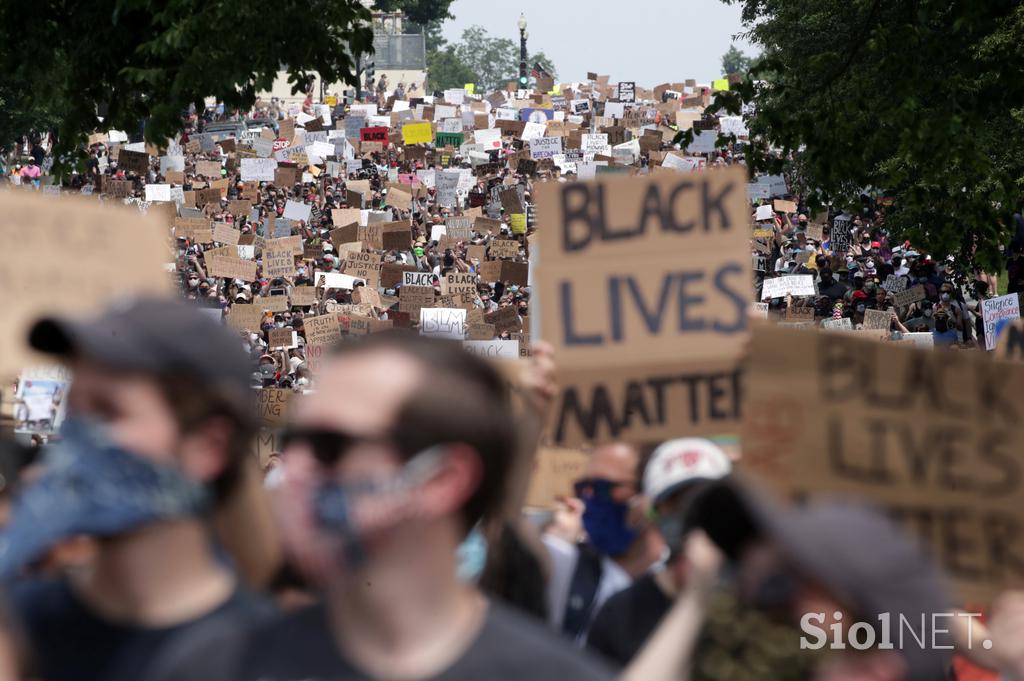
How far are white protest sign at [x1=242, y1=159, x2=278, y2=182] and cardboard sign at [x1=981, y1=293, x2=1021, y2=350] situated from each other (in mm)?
21673

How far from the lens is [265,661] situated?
1988 millimetres

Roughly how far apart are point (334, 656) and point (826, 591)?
59cm

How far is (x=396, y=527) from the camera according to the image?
6.30ft

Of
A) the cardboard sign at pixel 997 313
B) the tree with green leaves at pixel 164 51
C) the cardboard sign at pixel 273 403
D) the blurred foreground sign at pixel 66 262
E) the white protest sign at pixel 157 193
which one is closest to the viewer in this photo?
the blurred foreground sign at pixel 66 262

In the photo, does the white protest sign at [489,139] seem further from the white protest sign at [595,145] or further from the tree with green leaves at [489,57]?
the tree with green leaves at [489,57]

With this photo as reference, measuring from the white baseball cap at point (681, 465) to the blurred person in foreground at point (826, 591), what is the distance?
1227 mm

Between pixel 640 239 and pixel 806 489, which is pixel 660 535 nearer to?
pixel 640 239

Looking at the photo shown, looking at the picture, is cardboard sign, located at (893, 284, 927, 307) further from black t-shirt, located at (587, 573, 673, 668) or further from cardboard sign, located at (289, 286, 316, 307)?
black t-shirt, located at (587, 573, 673, 668)

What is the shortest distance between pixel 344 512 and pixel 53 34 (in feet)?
27.1

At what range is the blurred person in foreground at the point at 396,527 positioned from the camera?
6.27 feet

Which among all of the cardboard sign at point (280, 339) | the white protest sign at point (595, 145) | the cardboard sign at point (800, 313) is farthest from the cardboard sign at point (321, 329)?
the white protest sign at point (595, 145)

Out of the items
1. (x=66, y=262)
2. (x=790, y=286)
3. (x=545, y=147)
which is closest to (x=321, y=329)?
(x=790, y=286)

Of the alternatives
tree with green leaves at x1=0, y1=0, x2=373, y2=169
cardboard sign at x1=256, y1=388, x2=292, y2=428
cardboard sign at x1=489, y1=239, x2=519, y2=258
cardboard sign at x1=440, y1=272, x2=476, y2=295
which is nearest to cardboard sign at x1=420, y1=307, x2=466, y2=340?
cardboard sign at x1=440, y1=272, x2=476, y2=295

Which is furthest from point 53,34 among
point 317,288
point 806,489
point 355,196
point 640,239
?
point 355,196
